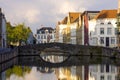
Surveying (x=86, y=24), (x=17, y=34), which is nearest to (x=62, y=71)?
(x=86, y=24)

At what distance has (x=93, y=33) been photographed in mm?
69625

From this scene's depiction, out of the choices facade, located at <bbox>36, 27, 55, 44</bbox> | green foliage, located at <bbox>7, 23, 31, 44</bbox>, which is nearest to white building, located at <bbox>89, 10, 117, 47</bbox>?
green foliage, located at <bbox>7, 23, 31, 44</bbox>

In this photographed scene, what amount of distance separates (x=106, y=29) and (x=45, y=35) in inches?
3600

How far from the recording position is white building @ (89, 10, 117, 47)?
2618 inches

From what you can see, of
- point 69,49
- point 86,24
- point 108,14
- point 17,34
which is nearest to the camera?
point 69,49

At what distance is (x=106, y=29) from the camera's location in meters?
67.3

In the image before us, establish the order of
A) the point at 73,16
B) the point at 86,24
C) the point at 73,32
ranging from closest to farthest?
→ the point at 86,24
the point at 73,32
the point at 73,16

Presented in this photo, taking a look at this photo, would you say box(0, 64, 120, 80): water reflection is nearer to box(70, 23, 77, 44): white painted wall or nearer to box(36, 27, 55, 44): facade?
box(70, 23, 77, 44): white painted wall

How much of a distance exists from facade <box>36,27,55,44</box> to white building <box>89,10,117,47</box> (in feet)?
283

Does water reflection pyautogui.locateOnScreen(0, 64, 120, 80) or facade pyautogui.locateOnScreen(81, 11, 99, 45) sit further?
facade pyautogui.locateOnScreen(81, 11, 99, 45)

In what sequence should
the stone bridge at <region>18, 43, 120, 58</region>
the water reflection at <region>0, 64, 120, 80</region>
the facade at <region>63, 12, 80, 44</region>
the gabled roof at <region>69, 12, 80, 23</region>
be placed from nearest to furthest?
1. the water reflection at <region>0, 64, 120, 80</region>
2. the stone bridge at <region>18, 43, 120, 58</region>
3. the facade at <region>63, 12, 80, 44</region>
4. the gabled roof at <region>69, 12, 80, 23</region>

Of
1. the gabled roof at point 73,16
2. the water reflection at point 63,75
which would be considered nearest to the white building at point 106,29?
the gabled roof at point 73,16

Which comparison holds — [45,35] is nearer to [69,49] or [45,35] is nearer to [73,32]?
[73,32]

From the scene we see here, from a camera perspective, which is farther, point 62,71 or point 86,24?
point 86,24
